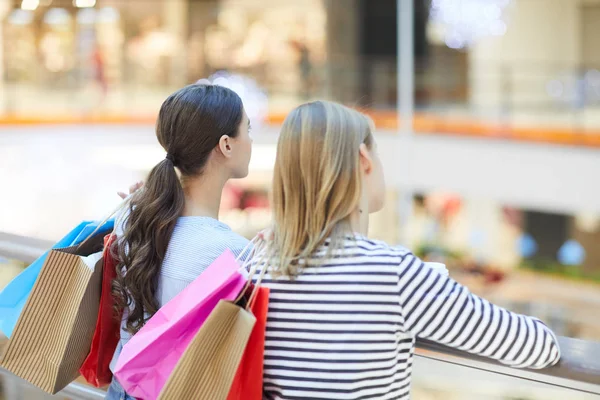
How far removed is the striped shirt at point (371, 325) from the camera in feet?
3.50

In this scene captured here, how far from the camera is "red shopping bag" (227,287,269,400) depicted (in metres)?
1.11

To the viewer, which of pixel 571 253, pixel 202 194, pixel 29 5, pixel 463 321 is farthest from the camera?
pixel 571 253

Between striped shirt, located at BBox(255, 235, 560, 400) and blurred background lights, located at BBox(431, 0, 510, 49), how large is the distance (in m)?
14.3

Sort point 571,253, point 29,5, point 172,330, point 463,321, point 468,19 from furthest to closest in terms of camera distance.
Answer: point 468,19, point 571,253, point 29,5, point 172,330, point 463,321

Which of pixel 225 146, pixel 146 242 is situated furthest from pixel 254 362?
pixel 225 146

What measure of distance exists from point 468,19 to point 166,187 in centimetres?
1477

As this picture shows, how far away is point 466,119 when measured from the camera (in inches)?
420

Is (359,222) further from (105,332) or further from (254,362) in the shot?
(105,332)

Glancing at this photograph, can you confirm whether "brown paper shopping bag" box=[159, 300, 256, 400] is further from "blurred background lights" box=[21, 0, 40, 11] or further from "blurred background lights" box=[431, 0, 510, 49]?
"blurred background lights" box=[431, 0, 510, 49]

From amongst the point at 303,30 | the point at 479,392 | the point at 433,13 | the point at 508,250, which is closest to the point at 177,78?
the point at 303,30

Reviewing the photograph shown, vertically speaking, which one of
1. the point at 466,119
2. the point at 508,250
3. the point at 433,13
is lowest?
the point at 508,250

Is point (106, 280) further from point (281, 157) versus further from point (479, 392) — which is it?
point (479, 392)

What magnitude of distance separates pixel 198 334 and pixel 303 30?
16376 mm

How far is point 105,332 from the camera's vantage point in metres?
1.44
